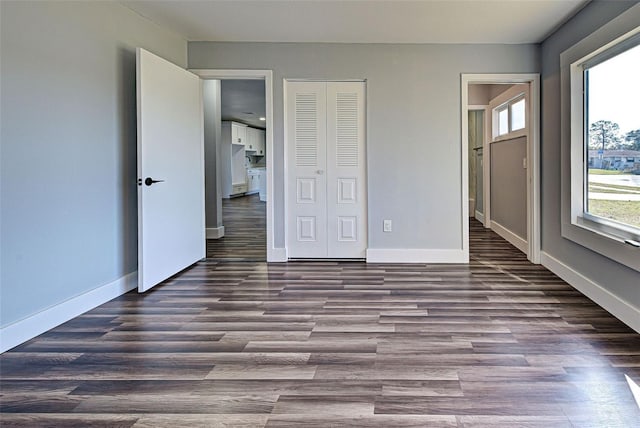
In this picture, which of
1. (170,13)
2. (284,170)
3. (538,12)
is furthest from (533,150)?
(170,13)

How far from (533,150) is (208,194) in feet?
13.6

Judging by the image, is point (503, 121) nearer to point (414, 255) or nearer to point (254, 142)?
point (414, 255)

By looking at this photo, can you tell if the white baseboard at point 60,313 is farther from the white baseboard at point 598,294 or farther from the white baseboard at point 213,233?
the white baseboard at point 598,294

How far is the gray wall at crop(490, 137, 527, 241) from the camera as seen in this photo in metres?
5.35

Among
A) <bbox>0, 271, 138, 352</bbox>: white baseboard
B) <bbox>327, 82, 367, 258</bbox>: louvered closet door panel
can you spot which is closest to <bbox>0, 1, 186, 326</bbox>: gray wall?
<bbox>0, 271, 138, 352</bbox>: white baseboard

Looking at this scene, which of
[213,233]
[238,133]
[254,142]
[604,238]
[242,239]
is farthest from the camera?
[254,142]

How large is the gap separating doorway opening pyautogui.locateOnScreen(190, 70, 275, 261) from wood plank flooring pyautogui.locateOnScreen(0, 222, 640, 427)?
1.76 m

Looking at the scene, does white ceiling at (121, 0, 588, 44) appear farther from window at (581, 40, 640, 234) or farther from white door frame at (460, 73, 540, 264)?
window at (581, 40, 640, 234)

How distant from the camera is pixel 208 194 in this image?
246 inches

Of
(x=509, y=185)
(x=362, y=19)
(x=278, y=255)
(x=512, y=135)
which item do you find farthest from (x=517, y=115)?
(x=278, y=255)

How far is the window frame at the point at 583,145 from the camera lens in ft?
9.25

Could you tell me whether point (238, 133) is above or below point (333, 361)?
above

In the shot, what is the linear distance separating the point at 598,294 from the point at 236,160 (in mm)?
11591

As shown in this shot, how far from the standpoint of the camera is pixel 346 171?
473 centimetres
